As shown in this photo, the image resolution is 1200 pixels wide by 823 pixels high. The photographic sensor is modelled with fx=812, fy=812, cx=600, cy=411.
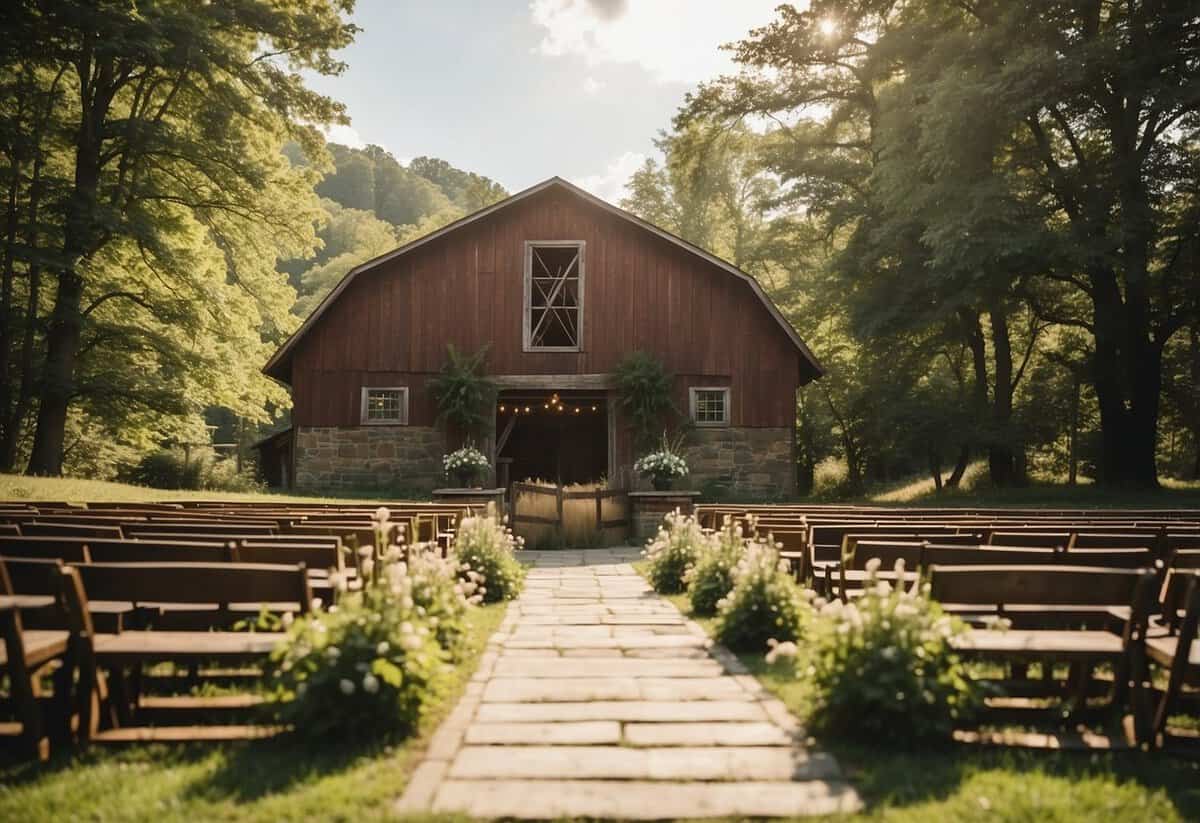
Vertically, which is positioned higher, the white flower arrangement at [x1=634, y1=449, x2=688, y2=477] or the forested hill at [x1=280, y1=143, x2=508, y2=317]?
the forested hill at [x1=280, y1=143, x2=508, y2=317]

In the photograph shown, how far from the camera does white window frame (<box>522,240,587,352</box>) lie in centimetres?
1952

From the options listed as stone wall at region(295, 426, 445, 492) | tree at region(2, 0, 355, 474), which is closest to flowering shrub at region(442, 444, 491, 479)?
stone wall at region(295, 426, 445, 492)

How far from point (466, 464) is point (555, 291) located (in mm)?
4942

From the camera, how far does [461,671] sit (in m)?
5.04

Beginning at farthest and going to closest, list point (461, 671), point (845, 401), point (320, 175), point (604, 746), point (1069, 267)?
point (845, 401), point (320, 175), point (1069, 267), point (461, 671), point (604, 746)

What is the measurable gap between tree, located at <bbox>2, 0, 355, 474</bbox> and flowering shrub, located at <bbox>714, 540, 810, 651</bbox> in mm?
16811

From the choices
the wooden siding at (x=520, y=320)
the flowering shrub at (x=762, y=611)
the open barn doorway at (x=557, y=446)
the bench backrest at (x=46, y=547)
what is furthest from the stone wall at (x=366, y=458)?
the flowering shrub at (x=762, y=611)

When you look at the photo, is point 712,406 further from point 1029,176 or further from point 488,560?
point 488,560

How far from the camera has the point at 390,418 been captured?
19.5 m

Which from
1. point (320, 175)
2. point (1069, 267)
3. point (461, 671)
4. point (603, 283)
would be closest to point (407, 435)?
point (603, 283)

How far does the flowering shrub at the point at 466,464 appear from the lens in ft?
55.3

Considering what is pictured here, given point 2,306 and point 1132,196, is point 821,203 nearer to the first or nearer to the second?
point 1132,196

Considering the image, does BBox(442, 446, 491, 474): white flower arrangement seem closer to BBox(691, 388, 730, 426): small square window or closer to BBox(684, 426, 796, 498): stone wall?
BBox(684, 426, 796, 498): stone wall

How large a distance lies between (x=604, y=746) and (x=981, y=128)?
60.8 feet
